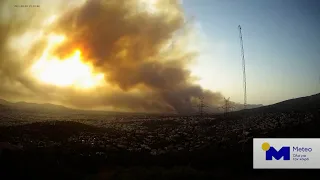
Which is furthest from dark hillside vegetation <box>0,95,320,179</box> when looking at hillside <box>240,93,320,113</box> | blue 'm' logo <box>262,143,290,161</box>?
hillside <box>240,93,320,113</box>

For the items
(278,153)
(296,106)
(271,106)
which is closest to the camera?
(278,153)

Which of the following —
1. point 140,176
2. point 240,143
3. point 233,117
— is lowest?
point 140,176

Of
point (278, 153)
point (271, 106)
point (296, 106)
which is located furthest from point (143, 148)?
point (296, 106)

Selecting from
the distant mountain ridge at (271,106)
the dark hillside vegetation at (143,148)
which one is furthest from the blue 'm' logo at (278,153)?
the distant mountain ridge at (271,106)

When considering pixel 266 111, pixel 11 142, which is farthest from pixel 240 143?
pixel 11 142

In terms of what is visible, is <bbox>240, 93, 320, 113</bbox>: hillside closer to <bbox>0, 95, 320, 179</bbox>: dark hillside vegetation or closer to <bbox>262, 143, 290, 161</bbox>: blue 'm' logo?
<bbox>0, 95, 320, 179</bbox>: dark hillside vegetation

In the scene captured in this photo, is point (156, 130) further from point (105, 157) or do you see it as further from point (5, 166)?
point (5, 166)

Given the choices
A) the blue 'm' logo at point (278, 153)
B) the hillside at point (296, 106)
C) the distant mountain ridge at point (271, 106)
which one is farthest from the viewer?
the hillside at point (296, 106)

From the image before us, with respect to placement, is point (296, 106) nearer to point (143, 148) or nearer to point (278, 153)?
point (278, 153)

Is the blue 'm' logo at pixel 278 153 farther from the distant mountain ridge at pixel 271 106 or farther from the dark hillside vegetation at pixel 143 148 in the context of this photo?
the distant mountain ridge at pixel 271 106

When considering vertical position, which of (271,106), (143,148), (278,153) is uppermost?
(271,106)

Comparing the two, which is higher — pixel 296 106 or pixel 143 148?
pixel 296 106
